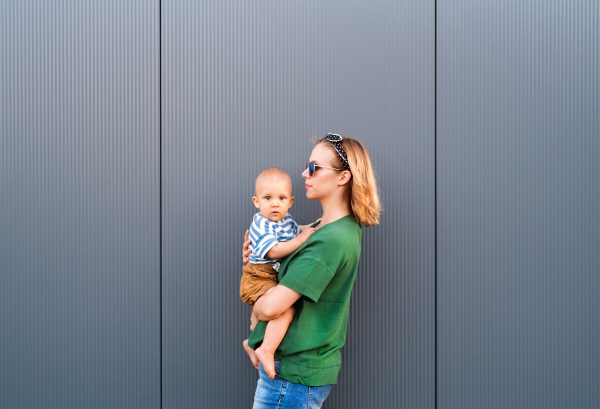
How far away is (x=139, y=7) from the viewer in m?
2.47

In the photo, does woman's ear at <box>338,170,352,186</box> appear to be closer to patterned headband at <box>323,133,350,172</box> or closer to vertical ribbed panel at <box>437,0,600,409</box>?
patterned headband at <box>323,133,350,172</box>

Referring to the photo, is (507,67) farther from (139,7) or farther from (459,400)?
(139,7)

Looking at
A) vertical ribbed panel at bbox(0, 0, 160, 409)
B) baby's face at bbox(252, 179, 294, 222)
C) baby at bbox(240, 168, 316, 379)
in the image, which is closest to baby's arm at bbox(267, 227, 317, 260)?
baby at bbox(240, 168, 316, 379)

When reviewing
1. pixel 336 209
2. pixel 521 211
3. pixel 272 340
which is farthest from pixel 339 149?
pixel 521 211

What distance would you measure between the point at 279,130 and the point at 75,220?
1275 millimetres

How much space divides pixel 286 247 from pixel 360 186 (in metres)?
0.40

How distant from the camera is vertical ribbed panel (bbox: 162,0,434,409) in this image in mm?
2361

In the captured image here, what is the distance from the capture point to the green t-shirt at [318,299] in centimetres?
162

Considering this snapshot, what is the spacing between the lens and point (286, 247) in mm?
1803

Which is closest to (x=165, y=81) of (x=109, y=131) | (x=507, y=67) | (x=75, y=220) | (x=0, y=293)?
(x=109, y=131)

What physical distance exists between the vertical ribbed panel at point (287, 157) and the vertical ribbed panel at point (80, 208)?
14 cm

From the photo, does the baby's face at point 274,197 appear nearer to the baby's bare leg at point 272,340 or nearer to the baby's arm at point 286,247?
the baby's arm at point 286,247

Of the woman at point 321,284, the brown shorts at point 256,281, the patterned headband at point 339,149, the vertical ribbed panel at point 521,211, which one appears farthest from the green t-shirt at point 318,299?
the vertical ribbed panel at point 521,211

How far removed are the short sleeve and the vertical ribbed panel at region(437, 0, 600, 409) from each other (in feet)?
3.24
